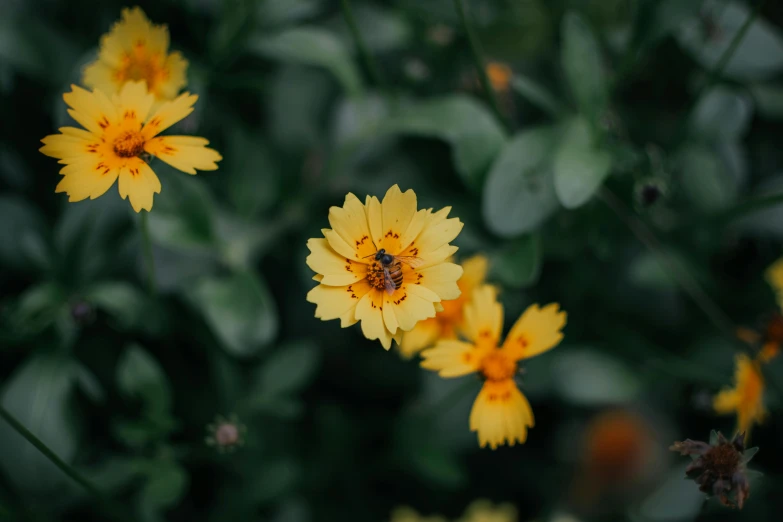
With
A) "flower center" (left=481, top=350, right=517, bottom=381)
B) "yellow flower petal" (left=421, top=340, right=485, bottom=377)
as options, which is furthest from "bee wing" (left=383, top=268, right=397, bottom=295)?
"flower center" (left=481, top=350, right=517, bottom=381)

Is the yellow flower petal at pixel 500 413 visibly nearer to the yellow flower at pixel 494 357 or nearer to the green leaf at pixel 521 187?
the yellow flower at pixel 494 357

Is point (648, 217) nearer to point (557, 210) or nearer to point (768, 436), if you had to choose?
point (557, 210)

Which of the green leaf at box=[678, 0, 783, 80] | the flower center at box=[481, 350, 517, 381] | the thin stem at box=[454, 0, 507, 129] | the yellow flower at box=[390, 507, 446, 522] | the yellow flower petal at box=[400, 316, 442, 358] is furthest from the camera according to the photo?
the green leaf at box=[678, 0, 783, 80]

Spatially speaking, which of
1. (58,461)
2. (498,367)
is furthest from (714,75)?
(58,461)

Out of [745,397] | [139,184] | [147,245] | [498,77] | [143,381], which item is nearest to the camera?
[139,184]

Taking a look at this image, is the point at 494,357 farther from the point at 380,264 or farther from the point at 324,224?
the point at 324,224

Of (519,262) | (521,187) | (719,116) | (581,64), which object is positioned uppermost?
(719,116)

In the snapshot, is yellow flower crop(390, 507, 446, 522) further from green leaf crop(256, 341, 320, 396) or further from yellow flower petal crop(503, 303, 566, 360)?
yellow flower petal crop(503, 303, 566, 360)
